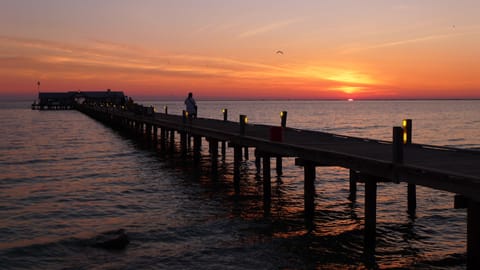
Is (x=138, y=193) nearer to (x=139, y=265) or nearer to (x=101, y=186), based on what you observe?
(x=101, y=186)

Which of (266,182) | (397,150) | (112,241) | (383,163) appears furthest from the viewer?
(266,182)

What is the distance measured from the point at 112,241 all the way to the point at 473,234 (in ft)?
27.4

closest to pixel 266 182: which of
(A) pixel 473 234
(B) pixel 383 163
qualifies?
(B) pixel 383 163

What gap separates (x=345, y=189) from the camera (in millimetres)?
22203

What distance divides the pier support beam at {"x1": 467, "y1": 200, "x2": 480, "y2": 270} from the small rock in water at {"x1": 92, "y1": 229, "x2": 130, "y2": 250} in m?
8.08

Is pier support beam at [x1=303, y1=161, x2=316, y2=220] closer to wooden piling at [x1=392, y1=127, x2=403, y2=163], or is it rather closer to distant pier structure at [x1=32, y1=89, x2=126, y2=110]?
wooden piling at [x1=392, y1=127, x2=403, y2=163]

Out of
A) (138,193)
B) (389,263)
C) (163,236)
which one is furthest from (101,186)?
(389,263)

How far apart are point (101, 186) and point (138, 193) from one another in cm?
256

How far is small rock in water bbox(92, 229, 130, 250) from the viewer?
13.3 metres

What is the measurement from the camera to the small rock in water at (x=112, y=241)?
13336 millimetres

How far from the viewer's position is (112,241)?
1339 cm

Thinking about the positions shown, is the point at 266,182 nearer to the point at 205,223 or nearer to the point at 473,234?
the point at 205,223

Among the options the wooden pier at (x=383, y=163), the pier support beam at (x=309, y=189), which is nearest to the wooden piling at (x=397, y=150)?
the wooden pier at (x=383, y=163)

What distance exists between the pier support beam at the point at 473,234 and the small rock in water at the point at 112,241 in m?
8.08
